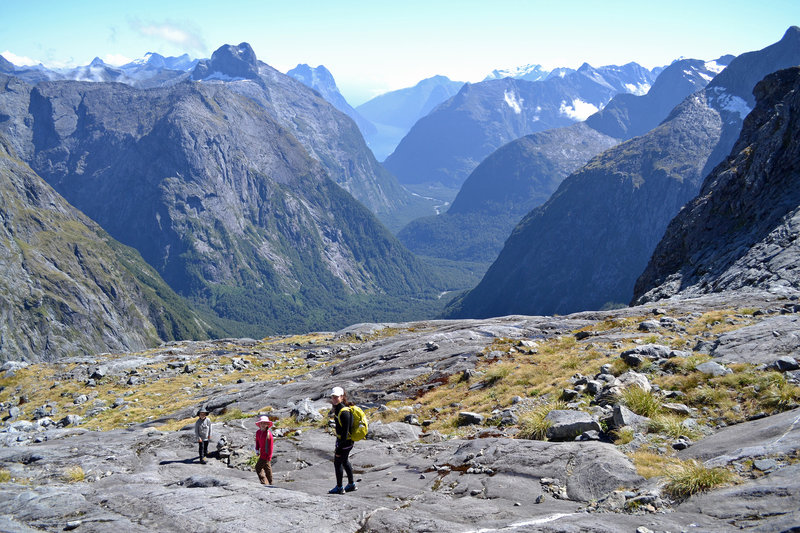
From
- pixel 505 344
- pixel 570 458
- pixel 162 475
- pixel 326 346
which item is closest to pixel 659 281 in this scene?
pixel 505 344

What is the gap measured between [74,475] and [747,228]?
71161mm

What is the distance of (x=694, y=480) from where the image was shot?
1358 centimetres

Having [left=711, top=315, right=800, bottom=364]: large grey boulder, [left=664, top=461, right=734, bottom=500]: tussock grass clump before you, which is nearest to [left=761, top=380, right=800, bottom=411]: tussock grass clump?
[left=711, top=315, right=800, bottom=364]: large grey boulder

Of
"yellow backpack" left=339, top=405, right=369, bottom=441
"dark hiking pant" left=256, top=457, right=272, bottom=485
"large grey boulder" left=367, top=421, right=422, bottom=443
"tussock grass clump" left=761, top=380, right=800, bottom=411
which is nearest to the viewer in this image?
"tussock grass clump" left=761, top=380, right=800, bottom=411

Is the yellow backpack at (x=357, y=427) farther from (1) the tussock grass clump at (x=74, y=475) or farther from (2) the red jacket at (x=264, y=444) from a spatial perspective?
(1) the tussock grass clump at (x=74, y=475)

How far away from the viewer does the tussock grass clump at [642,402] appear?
19578 millimetres

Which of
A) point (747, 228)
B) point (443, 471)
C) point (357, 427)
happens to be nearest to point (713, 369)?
point (443, 471)

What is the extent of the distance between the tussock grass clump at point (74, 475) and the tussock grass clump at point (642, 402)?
24116mm

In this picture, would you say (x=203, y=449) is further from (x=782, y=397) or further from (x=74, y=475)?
(x=782, y=397)

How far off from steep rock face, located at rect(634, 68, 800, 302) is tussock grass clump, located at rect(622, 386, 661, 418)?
30271mm

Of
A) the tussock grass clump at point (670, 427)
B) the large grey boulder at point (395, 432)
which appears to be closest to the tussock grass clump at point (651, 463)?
the tussock grass clump at point (670, 427)

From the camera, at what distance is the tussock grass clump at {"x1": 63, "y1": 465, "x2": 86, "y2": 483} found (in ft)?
71.7

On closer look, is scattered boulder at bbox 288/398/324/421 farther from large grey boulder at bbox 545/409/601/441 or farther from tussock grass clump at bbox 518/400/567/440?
large grey boulder at bbox 545/409/601/441

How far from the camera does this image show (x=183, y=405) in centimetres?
4875
